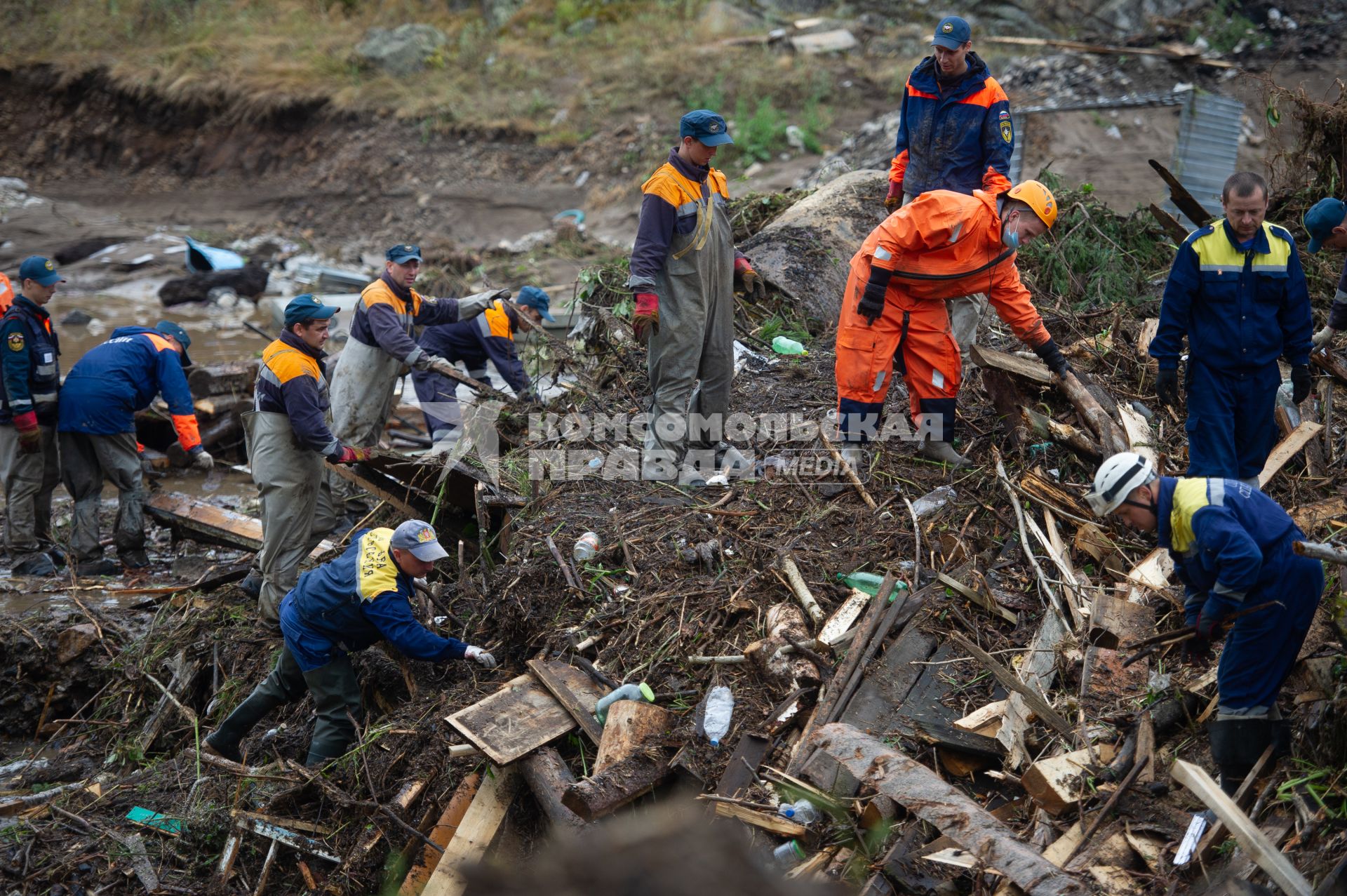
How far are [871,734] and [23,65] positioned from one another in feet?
72.2

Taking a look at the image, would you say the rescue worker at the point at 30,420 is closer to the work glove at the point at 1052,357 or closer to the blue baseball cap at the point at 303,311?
the blue baseball cap at the point at 303,311

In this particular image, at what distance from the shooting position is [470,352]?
7555 millimetres

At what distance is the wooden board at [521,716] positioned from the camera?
3943mm

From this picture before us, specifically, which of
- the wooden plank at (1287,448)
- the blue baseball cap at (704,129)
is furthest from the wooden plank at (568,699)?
the wooden plank at (1287,448)

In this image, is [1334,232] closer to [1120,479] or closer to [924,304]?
[924,304]

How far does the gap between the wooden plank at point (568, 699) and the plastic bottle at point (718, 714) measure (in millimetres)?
426

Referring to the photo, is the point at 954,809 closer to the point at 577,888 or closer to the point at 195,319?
the point at 577,888

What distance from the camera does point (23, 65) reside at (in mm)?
19281

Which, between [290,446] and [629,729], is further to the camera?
[290,446]

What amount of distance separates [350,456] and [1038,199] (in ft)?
12.5

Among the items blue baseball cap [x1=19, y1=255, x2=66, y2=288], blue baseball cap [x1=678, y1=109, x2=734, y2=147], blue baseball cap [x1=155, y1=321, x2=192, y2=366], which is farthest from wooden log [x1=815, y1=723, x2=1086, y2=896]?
blue baseball cap [x1=19, y1=255, x2=66, y2=288]

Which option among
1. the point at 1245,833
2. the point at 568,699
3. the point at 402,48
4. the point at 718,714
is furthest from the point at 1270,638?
the point at 402,48

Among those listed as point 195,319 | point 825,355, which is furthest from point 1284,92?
point 195,319

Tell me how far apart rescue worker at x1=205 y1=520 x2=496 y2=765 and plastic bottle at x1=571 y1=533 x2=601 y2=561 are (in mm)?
649
